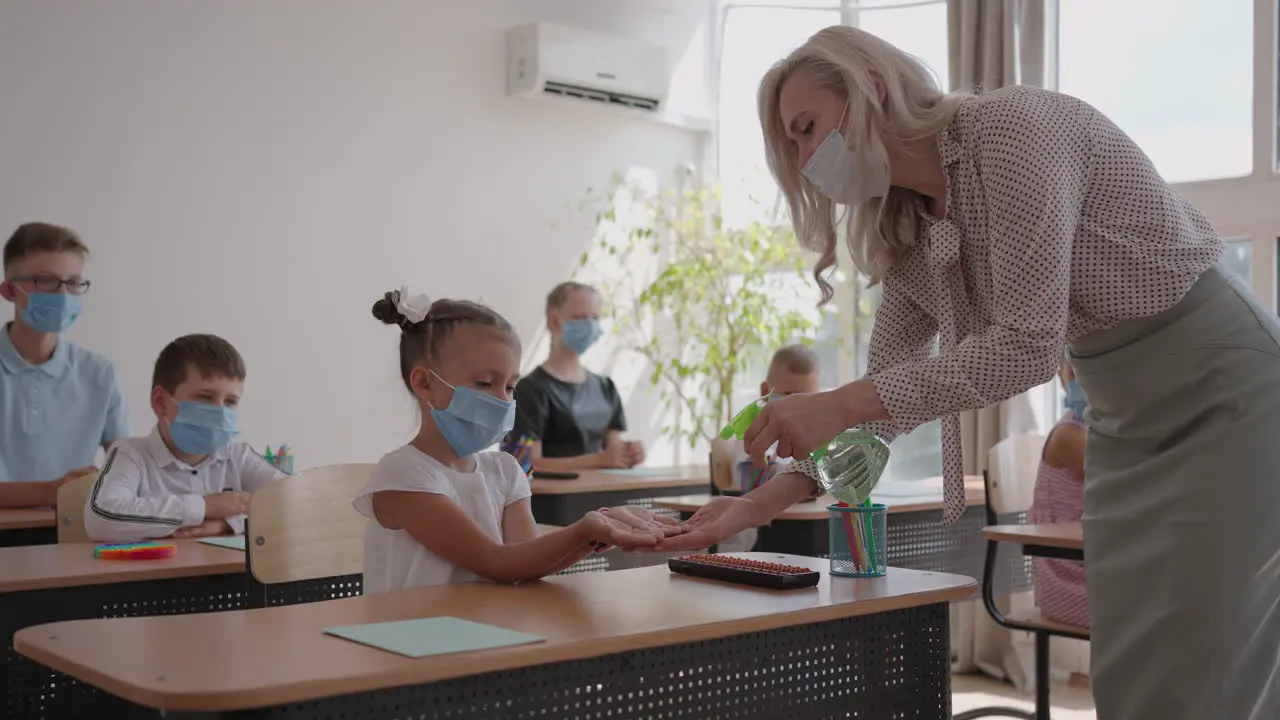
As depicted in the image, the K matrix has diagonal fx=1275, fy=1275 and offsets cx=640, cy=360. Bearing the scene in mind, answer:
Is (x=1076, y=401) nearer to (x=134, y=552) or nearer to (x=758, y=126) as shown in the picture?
(x=758, y=126)

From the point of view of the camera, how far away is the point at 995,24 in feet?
16.0

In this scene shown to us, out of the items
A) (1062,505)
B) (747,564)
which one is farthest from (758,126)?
(747,564)

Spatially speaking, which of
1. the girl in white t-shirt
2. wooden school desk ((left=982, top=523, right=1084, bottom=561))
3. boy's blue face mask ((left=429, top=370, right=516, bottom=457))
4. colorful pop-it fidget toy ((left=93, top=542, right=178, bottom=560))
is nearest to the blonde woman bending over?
the girl in white t-shirt

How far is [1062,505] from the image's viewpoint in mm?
3424

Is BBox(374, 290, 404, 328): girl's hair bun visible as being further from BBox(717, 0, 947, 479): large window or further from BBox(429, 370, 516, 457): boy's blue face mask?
BBox(717, 0, 947, 479): large window

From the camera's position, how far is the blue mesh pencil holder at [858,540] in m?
1.96

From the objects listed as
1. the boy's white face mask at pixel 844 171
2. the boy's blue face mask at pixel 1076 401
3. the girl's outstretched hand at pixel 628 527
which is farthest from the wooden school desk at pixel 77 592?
the boy's blue face mask at pixel 1076 401

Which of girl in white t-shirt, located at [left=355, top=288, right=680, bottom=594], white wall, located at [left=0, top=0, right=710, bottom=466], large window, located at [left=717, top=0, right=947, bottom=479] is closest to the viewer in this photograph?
girl in white t-shirt, located at [left=355, top=288, right=680, bottom=594]

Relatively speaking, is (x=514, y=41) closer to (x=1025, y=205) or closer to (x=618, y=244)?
(x=618, y=244)

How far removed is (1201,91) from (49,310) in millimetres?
3932

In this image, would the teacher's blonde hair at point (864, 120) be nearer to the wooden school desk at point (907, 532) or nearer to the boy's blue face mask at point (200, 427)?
the wooden school desk at point (907, 532)

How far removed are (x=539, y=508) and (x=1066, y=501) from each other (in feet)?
5.16

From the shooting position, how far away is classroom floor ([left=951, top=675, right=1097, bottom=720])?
4.32 meters

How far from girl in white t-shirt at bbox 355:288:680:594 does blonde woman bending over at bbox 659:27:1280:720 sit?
436 millimetres
